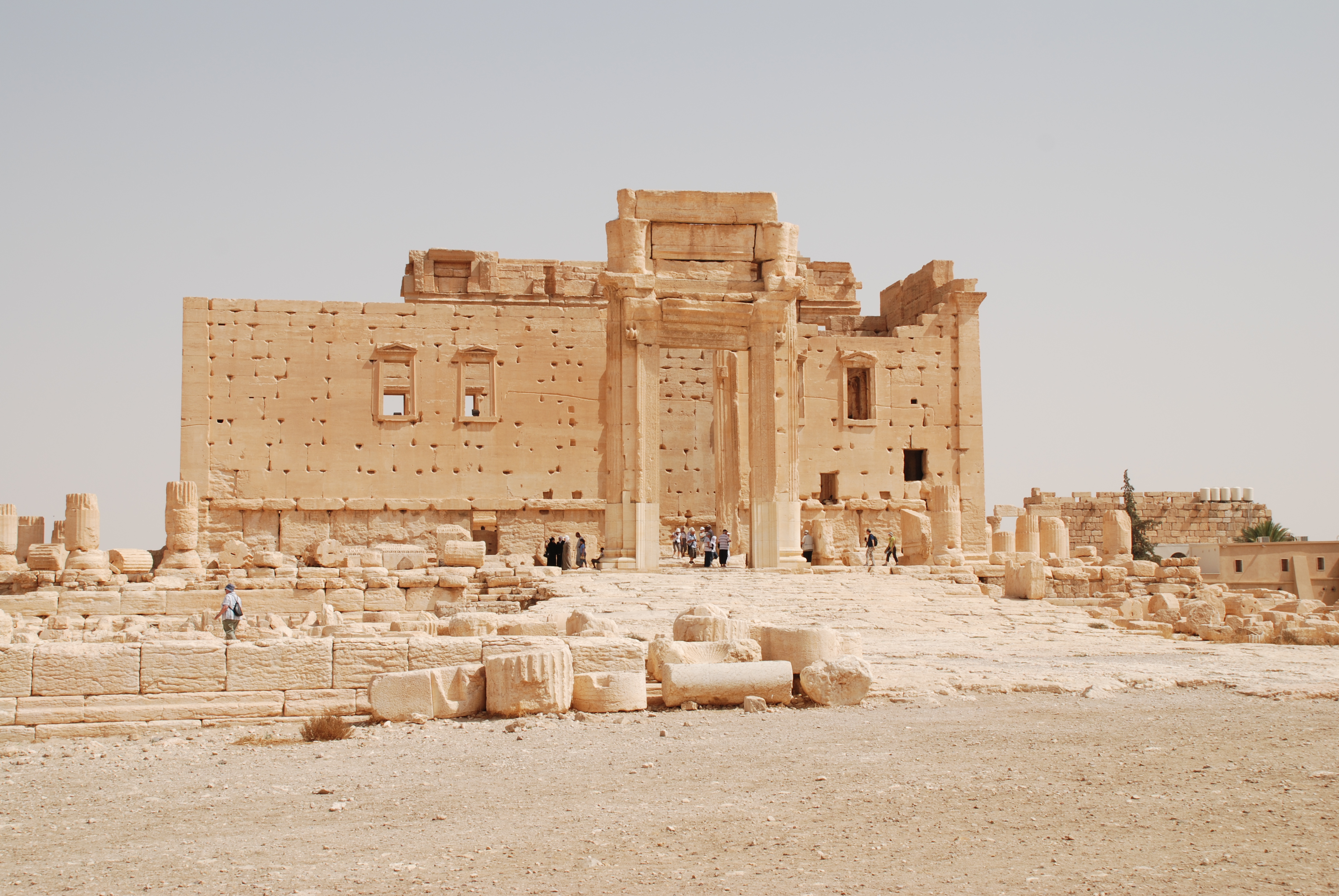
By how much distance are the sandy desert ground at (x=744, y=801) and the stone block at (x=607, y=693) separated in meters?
0.25

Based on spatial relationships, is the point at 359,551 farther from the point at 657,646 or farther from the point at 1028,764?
the point at 1028,764

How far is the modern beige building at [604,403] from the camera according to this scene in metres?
22.5

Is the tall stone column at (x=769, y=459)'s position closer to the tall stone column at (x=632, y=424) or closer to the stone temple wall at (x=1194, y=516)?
the tall stone column at (x=632, y=424)

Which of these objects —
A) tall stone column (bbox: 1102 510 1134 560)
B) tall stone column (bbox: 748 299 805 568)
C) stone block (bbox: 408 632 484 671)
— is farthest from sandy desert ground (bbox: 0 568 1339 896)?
tall stone column (bbox: 1102 510 1134 560)

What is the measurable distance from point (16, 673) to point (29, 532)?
68.4ft

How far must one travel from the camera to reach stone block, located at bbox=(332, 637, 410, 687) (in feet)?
33.4

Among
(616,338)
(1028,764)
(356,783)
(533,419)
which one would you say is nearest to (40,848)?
(356,783)

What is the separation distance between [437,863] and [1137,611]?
1762 cm

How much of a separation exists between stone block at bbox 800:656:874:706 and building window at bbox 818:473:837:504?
19.5 m

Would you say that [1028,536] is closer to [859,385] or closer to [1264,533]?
[859,385]

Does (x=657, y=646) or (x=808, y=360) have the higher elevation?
(x=808, y=360)

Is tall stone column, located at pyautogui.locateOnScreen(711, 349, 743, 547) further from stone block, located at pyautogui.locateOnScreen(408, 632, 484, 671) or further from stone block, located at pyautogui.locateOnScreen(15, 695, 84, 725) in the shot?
stone block, located at pyautogui.locateOnScreen(15, 695, 84, 725)

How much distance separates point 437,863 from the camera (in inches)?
228

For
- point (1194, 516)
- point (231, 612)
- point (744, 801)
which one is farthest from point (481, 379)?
point (1194, 516)
